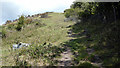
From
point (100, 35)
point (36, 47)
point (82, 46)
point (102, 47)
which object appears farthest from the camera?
point (100, 35)

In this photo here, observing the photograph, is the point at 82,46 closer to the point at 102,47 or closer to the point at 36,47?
the point at 102,47

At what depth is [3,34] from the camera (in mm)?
26625

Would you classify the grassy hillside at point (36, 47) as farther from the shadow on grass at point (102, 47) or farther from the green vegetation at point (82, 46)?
the shadow on grass at point (102, 47)

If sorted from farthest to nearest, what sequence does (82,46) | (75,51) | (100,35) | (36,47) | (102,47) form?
(100,35), (36,47), (82,46), (75,51), (102,47)

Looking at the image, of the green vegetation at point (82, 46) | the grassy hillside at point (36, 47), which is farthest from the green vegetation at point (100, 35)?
the grassy hillside at point (36, 47)

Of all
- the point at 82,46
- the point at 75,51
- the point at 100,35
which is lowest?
the point at 75,51

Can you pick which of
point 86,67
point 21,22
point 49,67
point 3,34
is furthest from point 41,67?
point 21,22

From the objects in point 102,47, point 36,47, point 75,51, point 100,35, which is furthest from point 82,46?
point 36,47

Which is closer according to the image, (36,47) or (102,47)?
(102,47)

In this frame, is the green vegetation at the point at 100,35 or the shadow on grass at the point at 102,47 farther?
the green vegetation at the point at 100,35

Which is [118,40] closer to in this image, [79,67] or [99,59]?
[99,59]

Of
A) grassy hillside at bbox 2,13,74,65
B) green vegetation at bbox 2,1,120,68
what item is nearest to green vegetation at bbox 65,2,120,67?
green vegetation at bbox 2,1,120,68

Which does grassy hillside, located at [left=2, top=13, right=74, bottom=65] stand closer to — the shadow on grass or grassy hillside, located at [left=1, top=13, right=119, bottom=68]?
grassy hillside, located at [left=1, top=13, right=119, bottom=68]

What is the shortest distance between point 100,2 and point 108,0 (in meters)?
1.52
